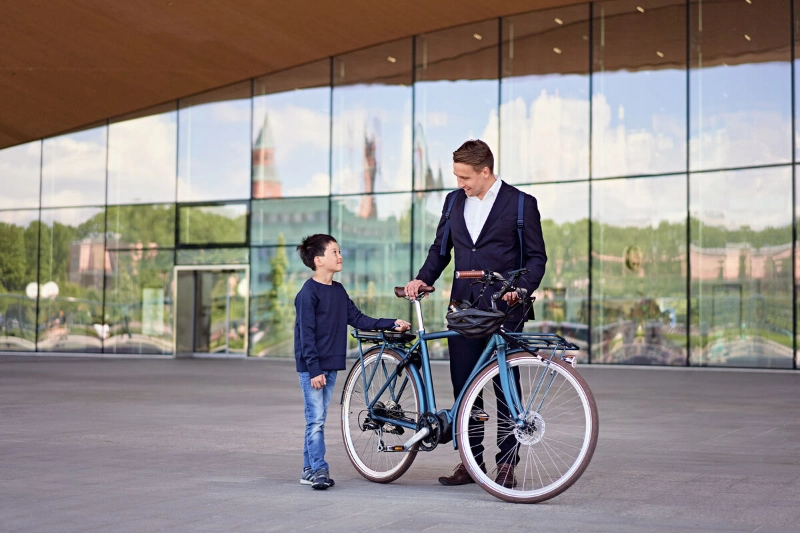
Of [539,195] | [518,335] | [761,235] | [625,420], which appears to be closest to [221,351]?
[539,195]

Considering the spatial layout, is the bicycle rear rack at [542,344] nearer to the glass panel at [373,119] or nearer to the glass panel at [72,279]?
the glass panel at [373,119]

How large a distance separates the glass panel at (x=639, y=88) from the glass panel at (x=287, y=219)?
22.7 feet

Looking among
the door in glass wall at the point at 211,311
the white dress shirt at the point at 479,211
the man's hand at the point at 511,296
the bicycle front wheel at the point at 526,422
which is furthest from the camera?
the door in glass wall at the point at 211,311

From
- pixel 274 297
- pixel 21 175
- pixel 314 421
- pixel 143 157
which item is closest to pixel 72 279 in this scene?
pixel 21 175

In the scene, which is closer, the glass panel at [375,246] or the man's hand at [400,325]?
the man's hand at [400,325]

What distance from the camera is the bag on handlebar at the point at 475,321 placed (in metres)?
5.51

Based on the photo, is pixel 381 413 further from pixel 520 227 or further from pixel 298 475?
pixel 520 227

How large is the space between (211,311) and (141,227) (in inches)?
113

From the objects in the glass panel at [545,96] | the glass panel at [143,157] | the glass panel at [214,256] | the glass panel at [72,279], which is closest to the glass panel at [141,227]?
the glass panel at [143,157]

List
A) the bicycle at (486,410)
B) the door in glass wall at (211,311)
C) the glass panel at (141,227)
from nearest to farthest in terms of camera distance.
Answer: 1. the bicycle at (486,410)
2. the door in glass wall at (211,311)
3. the glass panel at (141,227)

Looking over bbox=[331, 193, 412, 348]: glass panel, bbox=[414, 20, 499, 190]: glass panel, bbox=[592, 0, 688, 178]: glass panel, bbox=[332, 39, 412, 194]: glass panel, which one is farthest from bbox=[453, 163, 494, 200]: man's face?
bbox=[332, 39, 412, 194]: glass panel

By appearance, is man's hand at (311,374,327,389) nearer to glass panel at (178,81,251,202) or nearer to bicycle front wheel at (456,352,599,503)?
bicycle front wheel at (456,352,599,503)

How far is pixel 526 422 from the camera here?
5.45 metres

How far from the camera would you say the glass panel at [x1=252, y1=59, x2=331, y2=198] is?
26.8 m
